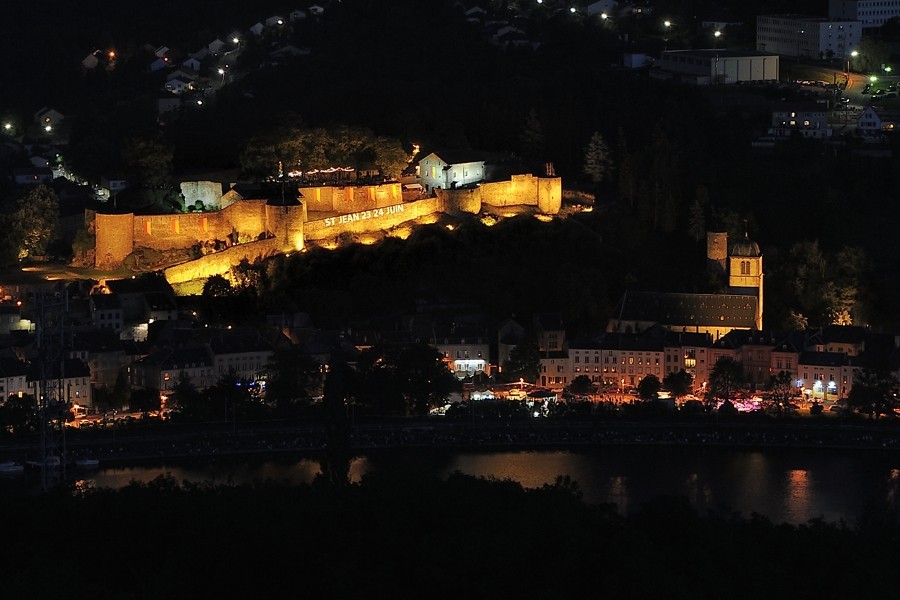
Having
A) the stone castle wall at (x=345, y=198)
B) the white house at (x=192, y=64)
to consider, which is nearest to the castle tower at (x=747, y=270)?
the stone castle wall at (x=345, y=198)

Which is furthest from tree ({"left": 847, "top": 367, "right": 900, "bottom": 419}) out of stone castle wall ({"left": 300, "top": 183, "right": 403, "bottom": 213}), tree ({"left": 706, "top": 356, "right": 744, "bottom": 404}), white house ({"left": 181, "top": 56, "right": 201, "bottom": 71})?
white house ({"left": 181, "top": 56, "right": 201, "bottom": 71})

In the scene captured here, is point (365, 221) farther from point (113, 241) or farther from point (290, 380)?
point (290, 380)

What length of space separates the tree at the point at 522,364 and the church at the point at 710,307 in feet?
5.50

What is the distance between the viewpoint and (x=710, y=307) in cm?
3828

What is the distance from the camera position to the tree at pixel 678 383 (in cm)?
3684

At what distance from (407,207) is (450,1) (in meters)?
12.2

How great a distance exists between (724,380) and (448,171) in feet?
22.4

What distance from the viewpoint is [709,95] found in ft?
153

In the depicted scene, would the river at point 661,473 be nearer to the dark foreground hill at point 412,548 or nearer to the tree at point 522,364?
the tree at point 522,364

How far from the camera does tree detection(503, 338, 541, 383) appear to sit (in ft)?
122

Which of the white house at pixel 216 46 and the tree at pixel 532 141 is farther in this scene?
the white house at pixel 216 46

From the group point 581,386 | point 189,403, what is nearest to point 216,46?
point 189,403

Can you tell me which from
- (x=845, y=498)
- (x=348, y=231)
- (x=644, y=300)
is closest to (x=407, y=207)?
(x=348, y=231)

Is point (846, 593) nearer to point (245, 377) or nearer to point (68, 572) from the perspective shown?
point (68, 572)
